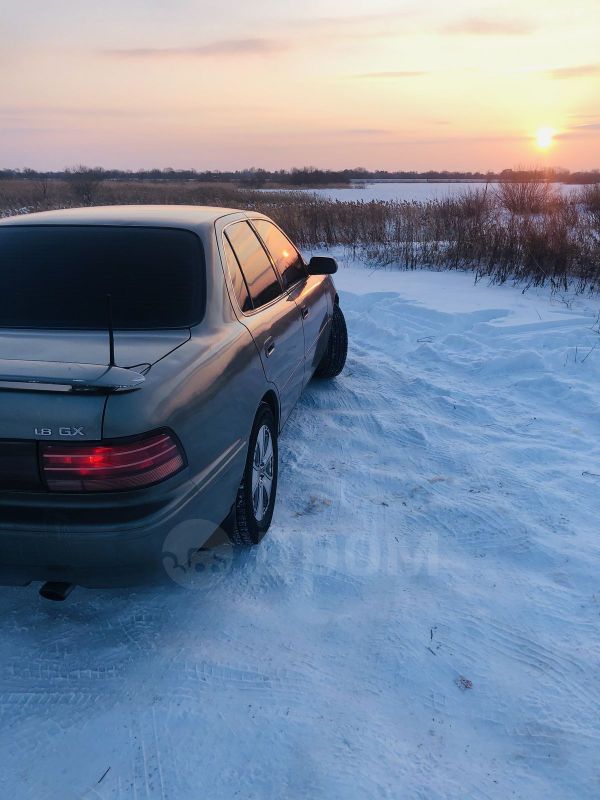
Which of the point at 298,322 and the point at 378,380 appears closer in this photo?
the point at 298,322

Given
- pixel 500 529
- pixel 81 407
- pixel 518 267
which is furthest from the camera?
pixel 518 267

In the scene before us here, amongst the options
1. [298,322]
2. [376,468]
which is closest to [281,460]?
[376,468]

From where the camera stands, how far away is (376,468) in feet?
13.2

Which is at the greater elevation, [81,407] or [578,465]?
[81,407]

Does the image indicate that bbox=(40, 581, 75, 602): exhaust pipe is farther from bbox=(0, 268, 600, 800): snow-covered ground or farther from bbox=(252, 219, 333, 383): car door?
bbox=(252, 219, 333, 383): car door

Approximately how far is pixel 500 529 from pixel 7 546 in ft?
7.83

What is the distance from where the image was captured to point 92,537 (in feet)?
6.84

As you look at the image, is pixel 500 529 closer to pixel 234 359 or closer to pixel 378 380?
pixel 234 359

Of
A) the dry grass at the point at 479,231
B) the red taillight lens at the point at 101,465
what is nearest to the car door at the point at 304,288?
the red taillight lens at the point at 101,465

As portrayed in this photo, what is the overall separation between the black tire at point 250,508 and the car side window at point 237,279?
53 centimetres


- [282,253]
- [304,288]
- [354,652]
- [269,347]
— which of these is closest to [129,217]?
[269,347]

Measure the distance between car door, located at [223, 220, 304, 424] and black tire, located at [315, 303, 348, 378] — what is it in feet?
4.39

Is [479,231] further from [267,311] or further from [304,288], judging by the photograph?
[267,311]

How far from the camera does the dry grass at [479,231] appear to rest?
9516 millimetres
